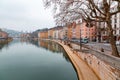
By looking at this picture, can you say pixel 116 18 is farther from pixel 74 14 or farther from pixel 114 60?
pixel 114 60

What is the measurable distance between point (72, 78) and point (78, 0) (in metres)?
8.88

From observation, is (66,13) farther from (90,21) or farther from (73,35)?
(73,35)

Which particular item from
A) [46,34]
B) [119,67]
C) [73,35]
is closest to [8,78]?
[119,67]

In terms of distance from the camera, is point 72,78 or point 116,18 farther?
point 116,18

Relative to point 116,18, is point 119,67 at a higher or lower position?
lower

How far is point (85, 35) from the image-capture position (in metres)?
91.3

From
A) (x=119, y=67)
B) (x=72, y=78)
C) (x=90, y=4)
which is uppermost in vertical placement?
(x=90, y=4)

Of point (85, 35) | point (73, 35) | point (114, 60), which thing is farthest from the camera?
point (73, 35)

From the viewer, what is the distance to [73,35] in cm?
11200

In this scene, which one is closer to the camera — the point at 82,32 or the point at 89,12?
the point at 89,12

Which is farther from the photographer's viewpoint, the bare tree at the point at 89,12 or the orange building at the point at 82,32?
the orange building at the point at 82,32

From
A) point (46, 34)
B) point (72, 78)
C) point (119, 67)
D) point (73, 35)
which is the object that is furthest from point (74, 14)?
point (46, 34)

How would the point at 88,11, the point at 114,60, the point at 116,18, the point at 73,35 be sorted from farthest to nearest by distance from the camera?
the point at 73,35 → the point at 116,18 → the point at 88,11 → the point at 114,60

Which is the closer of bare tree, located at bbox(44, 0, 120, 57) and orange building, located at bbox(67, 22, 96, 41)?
bare tree, located at bbox(44, 0, 120, 57)
